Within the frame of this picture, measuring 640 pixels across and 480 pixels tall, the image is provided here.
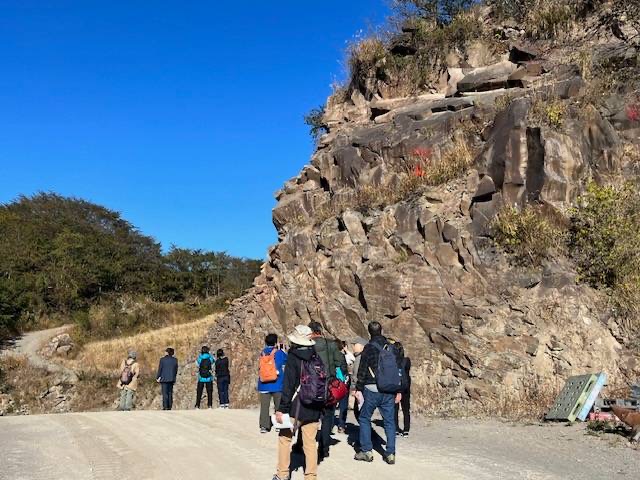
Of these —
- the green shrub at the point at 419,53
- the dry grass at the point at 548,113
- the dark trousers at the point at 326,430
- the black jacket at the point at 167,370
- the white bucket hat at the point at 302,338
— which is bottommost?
the dark trousers at the point at 326,430

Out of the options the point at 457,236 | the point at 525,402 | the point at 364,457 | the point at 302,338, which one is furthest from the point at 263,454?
the point at 457,236

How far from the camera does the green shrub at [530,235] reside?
12109 millimetres

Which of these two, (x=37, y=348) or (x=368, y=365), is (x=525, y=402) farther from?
(x=37, y=348)

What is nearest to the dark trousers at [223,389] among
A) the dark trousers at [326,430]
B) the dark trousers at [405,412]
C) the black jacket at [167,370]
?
the black jacket at [167,370]

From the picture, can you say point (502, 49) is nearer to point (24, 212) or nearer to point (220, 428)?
point (220, 428)

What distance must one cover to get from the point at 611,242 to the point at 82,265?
41.1 m

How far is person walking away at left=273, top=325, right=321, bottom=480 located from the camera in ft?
19.6

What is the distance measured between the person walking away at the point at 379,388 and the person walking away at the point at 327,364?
577 mm

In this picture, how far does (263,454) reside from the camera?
25.5 ft

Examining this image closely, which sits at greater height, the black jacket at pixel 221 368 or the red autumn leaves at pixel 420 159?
the red autumn leaves at pixel 420 159

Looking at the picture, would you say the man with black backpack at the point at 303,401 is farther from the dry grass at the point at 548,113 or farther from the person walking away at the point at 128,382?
the dry grass at the point at 548,113

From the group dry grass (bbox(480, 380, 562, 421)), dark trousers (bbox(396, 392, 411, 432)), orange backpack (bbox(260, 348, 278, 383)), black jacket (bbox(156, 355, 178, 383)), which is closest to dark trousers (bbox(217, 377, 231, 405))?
black jacket (bbox(156, 355, 178, 383))

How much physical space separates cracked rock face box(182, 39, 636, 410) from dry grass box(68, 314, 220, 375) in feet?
40.5

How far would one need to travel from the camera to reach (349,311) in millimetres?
14391
